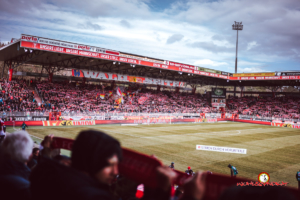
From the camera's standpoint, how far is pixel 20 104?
2691 cm

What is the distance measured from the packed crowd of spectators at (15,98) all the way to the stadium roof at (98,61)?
467cm

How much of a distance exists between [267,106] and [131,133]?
1631 inches

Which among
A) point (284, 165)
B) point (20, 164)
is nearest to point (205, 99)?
point (284, 165)

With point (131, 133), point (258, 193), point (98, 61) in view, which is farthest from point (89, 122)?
point (258, 193)

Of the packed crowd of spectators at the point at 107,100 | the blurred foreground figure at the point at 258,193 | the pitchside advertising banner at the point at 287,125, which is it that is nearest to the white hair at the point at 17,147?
the blurred foreground figure at the point at 258,193

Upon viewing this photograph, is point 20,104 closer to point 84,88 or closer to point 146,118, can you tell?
point 84,88

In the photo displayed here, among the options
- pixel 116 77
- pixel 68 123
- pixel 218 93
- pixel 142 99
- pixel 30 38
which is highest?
pixel 30 38

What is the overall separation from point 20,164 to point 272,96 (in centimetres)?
6556

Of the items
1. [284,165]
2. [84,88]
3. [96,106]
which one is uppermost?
[84,88]

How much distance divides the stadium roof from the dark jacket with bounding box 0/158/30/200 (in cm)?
2886

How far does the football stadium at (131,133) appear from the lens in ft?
5.22

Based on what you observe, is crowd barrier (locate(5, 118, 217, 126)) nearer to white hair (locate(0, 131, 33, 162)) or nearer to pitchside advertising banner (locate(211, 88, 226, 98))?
pitchside advertising banner (locate(211, 88, 226, 98))

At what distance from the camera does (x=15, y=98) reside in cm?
2772

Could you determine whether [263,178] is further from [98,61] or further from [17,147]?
[98,61]
